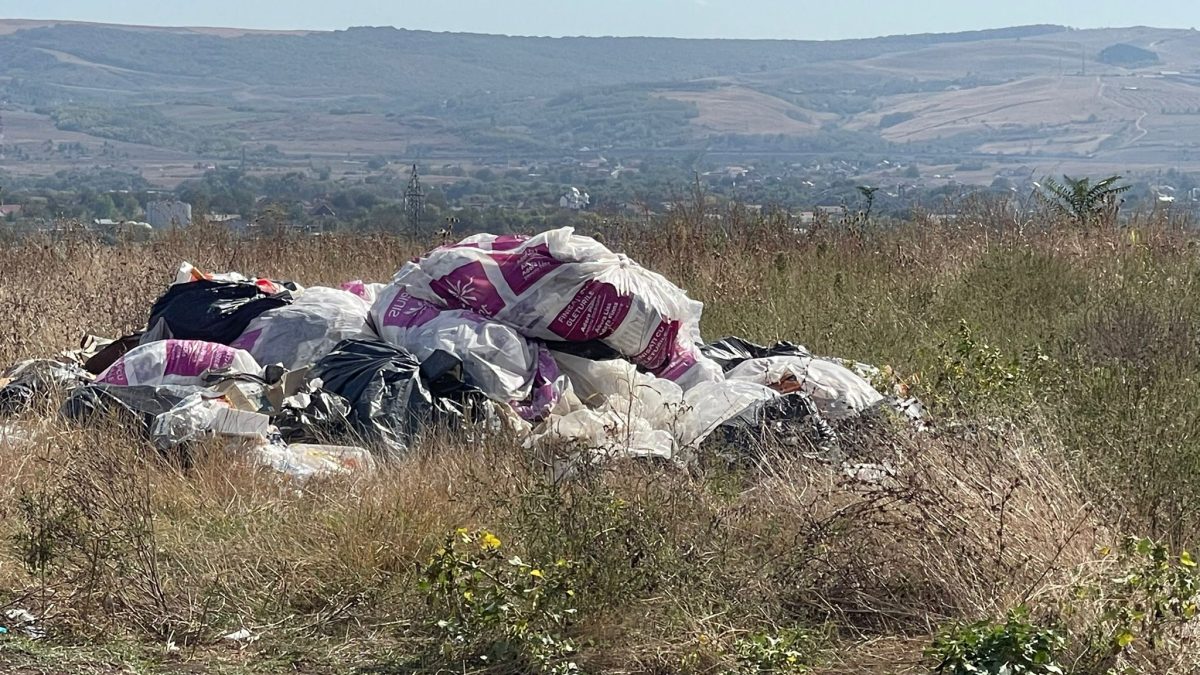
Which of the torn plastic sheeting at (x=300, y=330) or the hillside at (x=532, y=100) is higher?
the torn plastic sheeting at (x=300, y=330)

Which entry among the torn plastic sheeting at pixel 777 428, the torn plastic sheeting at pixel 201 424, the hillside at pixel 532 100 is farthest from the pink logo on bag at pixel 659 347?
the hillside at pixel 532 100

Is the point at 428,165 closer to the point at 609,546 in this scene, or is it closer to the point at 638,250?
the point at 638,250

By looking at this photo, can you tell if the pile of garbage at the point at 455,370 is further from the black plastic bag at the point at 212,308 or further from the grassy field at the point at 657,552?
the grassy field at the point at 657,552

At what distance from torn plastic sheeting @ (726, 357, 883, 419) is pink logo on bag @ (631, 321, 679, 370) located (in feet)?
1.17

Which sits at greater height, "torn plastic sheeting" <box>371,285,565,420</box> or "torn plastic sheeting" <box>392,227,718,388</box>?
"torn plastic sheeting" <box>392,227,718,388</box>

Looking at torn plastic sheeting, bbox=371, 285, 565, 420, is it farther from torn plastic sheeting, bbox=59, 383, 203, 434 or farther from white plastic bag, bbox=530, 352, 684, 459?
torn plastic sheeting, bbox=59, 383, 203, 434

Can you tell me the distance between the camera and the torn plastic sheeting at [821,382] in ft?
20.6

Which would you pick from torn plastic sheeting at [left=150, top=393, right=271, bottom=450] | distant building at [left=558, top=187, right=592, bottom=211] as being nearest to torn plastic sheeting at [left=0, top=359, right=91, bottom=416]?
torn plastic sheeting at [left=150, top=393, right=271, bottom=450]

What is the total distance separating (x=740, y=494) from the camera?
15.8 ft

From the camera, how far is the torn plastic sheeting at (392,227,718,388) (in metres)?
6.59

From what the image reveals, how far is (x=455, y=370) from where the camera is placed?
6301 millimetres

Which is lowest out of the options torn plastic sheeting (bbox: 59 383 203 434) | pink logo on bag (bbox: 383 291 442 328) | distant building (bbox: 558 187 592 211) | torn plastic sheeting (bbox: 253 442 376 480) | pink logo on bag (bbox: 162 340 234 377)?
distant building (bbox: 558 187 592 211)

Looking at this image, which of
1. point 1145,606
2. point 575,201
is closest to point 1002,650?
point 1145,606

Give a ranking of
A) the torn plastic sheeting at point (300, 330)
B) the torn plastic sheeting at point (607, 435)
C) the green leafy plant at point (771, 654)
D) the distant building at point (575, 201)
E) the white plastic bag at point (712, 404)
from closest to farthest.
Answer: the green leafy plant at point (771, 654)
the torn plastic sheeting at point (607, 435)
the white plastic bag at point (712, 404)
the torn plastic sheeting at point (300, 330)
the distant building at point (575, 201)
